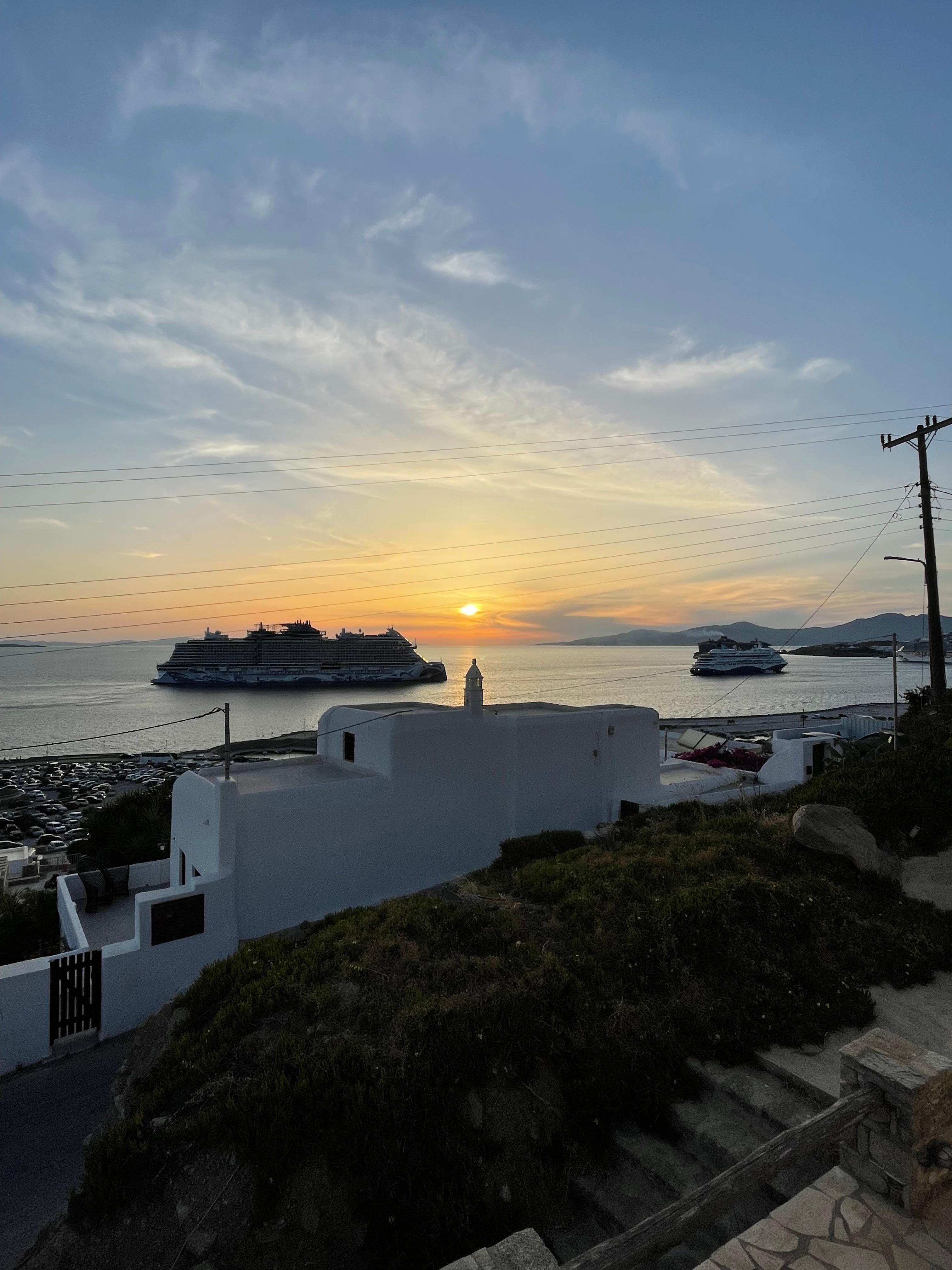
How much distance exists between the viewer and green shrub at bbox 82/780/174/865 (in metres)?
20.3

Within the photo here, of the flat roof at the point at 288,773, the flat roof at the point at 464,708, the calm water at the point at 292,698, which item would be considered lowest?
the calm water at the point at 292,698

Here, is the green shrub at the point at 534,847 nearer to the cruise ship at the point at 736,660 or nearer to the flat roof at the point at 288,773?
the flat roof at the point at 288,773

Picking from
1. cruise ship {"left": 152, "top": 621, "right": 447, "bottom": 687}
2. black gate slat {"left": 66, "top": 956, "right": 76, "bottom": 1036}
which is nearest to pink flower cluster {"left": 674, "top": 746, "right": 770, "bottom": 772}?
black gate slat {"left": 66, "top": 956, "right": 76, "bottom": 1036}

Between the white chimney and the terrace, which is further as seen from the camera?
the white chimney

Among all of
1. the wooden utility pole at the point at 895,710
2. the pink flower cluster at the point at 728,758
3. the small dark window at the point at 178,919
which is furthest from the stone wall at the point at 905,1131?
the pink flower cluster at the point at 728,758

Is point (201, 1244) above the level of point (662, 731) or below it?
above

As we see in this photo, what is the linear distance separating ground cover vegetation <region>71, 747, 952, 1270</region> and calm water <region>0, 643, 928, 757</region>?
177 ft

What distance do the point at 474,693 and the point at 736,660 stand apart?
127265mm

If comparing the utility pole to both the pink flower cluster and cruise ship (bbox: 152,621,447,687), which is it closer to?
the pink flower cluster

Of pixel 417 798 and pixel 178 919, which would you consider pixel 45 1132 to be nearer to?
pixel 178 919

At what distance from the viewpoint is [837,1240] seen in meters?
4.29

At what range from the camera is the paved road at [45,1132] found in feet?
23.3

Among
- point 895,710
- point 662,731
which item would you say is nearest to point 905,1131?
point 895,710

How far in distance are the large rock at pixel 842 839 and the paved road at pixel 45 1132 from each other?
12416 mm
